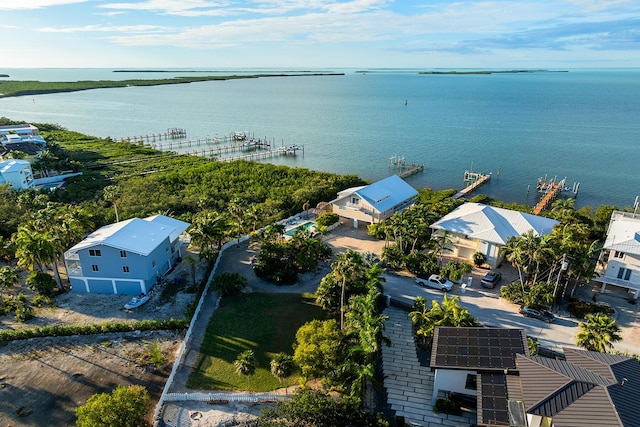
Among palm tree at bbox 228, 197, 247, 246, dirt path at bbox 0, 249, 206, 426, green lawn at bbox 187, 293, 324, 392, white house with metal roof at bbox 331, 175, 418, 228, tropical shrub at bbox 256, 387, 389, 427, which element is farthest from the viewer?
white house with metal roof at bbox 331, 175, 418, 228

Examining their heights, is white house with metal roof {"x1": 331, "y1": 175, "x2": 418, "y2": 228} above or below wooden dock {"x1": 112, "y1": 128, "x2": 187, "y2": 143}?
above

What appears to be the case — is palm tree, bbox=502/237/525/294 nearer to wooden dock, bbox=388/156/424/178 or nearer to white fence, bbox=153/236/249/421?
white fence, bbox=153/236/249/421

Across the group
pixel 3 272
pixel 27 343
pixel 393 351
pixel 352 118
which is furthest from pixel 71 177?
pixel 352 118

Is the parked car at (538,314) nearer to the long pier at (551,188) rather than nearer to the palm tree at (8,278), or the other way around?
the long pier at (551,188)

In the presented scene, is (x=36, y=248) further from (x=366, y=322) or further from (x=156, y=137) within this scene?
(x=156, y=137)

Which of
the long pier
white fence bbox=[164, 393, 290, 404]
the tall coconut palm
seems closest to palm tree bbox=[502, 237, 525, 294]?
white fence bbox=[164, 393, 290, 404]
